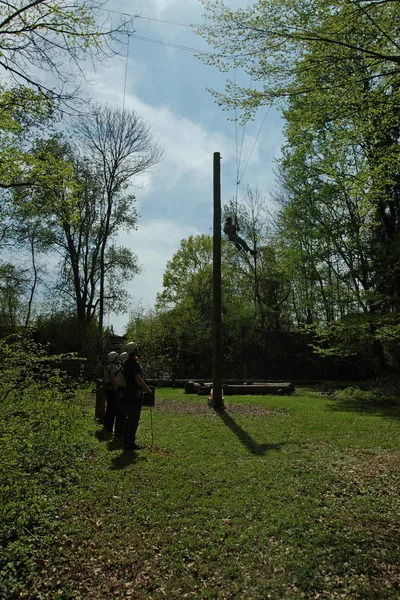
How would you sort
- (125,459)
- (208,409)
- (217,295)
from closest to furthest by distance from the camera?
(125,459), (217,295), (208,409)

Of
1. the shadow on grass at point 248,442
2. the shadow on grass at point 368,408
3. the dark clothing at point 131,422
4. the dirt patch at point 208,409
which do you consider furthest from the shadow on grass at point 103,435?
the shadow on grass at point 368,408

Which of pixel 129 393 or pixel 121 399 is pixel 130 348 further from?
pixel 121 399

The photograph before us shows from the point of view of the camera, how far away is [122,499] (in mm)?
5125

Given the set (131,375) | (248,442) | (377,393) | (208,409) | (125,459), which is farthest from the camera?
(377,393)

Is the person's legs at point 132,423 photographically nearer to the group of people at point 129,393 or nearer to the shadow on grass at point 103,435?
the group of people at point 129,393

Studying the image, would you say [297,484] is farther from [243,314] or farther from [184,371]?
[243,314]

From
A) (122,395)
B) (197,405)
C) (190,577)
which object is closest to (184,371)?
(197,405)

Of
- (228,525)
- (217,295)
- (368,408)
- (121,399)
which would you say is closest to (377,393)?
(368,408)

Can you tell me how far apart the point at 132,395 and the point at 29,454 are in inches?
107

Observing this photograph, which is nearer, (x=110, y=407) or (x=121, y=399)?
(x=121, y=399)

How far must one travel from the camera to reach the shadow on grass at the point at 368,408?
12.6 meters

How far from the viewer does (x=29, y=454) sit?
16.4 ft

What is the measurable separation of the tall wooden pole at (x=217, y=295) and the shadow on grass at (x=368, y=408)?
3971 millimetres

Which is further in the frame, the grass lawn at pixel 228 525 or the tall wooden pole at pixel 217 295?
the tall wooden pole at pixel 217 295
